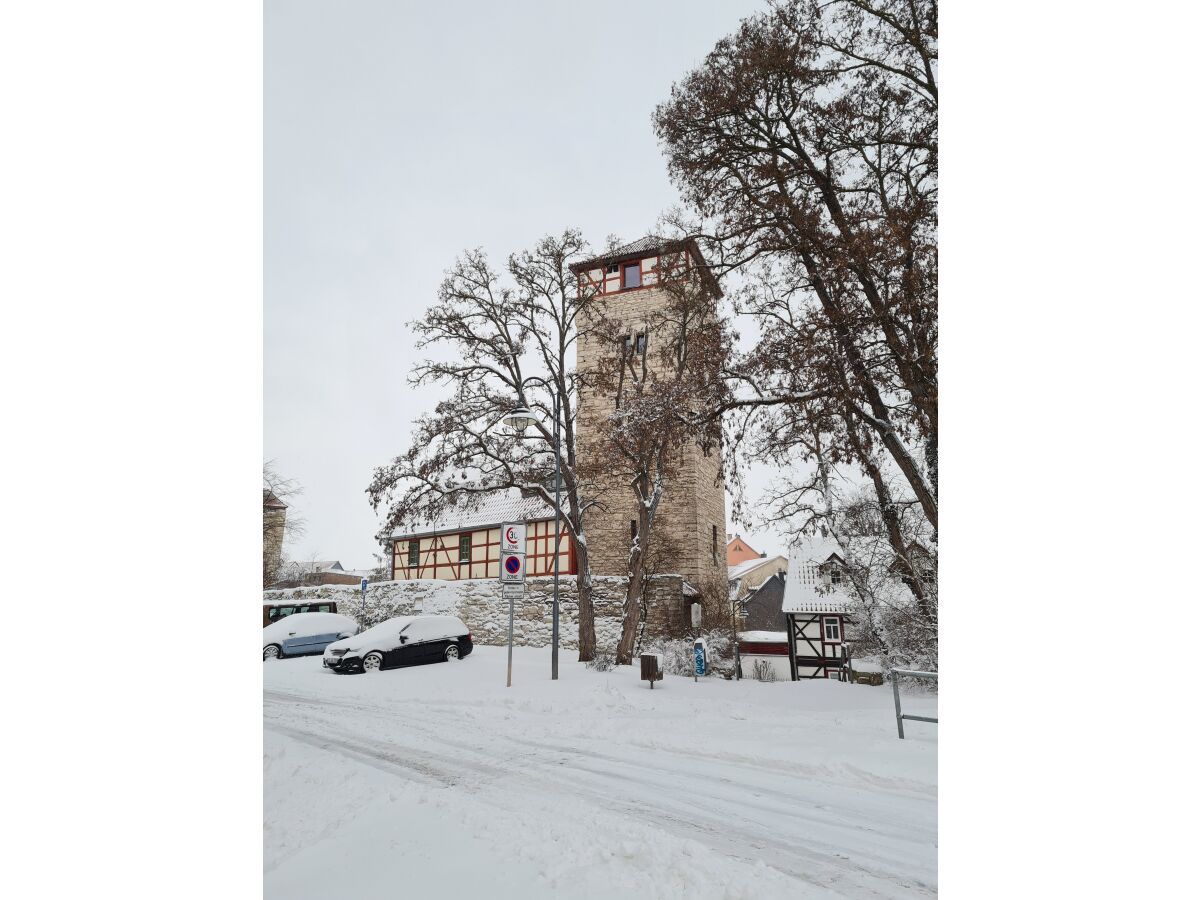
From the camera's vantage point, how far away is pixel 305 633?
23.6ft

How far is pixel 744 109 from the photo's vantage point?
3.92m

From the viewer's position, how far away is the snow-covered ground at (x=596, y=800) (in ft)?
6.19

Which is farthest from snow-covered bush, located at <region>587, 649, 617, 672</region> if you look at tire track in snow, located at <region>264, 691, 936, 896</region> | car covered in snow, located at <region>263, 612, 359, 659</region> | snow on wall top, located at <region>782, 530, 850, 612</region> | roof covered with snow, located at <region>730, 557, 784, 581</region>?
roof covered with snow, located at <region>730, 557, 784, 581</region>

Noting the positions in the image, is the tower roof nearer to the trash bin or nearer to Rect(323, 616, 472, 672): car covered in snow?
the trash bin

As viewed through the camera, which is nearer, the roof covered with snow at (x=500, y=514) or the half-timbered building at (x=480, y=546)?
the roof covered with snow at (x=500, y=514)

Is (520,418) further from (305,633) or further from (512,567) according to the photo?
(305,633)

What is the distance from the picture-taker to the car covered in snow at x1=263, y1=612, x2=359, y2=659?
6574 millimetres

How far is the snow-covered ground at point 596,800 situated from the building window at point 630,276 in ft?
15.7

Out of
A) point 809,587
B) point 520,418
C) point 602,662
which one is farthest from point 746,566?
point 520,418

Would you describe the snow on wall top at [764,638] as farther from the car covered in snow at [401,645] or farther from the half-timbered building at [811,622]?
the car covered in snow at [401,645]

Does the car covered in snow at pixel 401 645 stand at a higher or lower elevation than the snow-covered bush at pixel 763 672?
higher

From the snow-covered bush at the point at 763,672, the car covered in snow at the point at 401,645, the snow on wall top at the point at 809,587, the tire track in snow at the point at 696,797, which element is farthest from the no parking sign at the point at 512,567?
the snow on wall top at the point at 809,587
